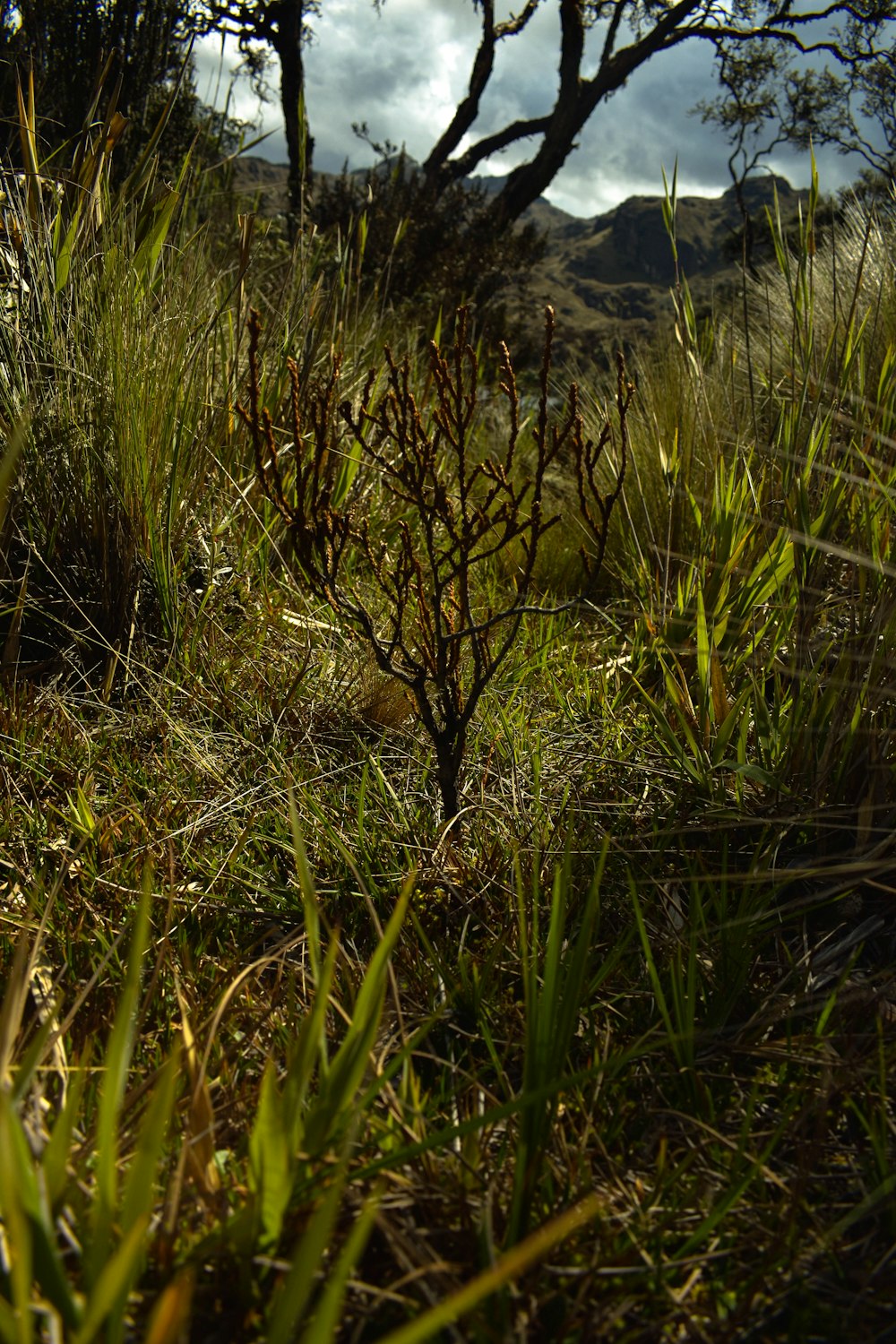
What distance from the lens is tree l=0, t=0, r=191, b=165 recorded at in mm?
2945

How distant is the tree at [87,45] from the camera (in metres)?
2.95

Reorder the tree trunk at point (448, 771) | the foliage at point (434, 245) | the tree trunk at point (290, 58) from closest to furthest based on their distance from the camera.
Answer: the tree trunk at point (448, 771) < the foliage at point (434, 245) < the tree trunk at point (290, 58)

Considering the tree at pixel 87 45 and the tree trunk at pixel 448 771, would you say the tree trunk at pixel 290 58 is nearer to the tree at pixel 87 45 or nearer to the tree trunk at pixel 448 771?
the tree at pixel 87 45

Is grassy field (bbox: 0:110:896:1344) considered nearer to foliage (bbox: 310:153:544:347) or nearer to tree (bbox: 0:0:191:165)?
tree (bbox: 0:0:191:165)

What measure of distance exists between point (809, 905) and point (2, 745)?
1435 mm

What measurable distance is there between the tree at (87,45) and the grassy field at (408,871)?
103 cm

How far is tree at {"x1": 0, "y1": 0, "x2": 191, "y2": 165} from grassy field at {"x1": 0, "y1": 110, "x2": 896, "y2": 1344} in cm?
103

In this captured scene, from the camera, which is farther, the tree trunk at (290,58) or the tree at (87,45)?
the tree trunk at (290,58)

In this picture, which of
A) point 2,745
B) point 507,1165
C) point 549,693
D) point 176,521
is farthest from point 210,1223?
point 176,521

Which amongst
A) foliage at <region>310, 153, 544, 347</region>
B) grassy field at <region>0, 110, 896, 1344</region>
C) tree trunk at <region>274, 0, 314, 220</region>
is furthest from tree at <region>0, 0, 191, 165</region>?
tree trunk at <region>274, 0, 314, 220</region>

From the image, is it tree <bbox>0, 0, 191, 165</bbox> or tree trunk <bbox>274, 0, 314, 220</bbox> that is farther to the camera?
tree trunk <bbox>274, 0, 314, 220</bbox>

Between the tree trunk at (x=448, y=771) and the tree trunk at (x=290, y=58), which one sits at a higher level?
the tree trunk at (x=290, y=58)

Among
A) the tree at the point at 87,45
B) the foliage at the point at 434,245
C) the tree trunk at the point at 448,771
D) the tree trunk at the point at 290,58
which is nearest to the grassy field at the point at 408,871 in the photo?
the tree trunk at the point at 448,771

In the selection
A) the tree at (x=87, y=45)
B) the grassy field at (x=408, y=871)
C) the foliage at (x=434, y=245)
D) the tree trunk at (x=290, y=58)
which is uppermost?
the tree trunk at (x=290, y=58)
